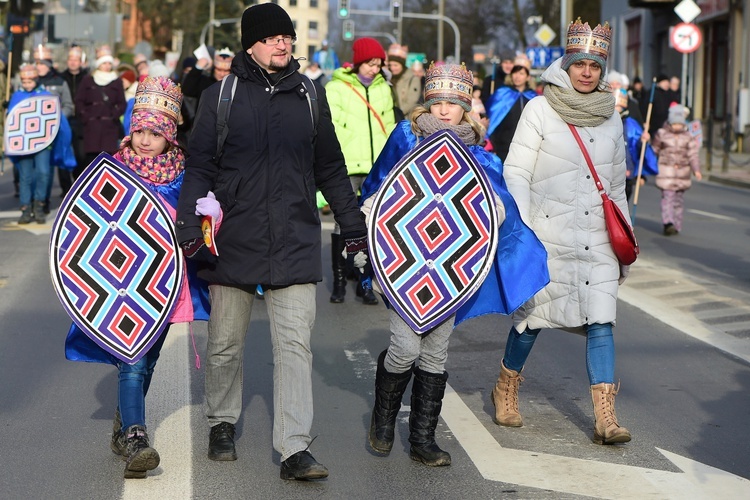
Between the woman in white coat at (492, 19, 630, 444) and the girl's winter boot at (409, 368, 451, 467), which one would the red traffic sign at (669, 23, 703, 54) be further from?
the girl's winter boot at (409, 368, 451, 467)

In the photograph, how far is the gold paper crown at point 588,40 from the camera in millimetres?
6172

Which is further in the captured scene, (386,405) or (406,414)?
(406,414)

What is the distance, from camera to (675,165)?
619 inches

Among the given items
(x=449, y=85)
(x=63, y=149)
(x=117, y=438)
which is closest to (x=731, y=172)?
(x=63, y=149)

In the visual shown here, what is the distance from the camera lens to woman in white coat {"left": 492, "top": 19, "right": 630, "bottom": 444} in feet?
20.3

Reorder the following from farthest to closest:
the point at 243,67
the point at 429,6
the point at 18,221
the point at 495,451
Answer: the point at 429,6 → the point at 18,221 → the point at 495,451 → the point at 243,67

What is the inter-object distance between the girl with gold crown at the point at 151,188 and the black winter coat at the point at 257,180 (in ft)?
0.90

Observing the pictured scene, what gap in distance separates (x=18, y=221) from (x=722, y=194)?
1213 cm

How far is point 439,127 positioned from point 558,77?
2.58 ft

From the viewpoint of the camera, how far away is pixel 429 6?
7800 centimetres

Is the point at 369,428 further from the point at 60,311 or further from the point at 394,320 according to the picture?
the point at 60,311

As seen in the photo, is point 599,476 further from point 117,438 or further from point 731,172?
point 731,172

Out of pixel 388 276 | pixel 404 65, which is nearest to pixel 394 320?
pixel 388 276

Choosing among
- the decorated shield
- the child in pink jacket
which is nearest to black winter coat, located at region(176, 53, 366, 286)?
the decorated shield
